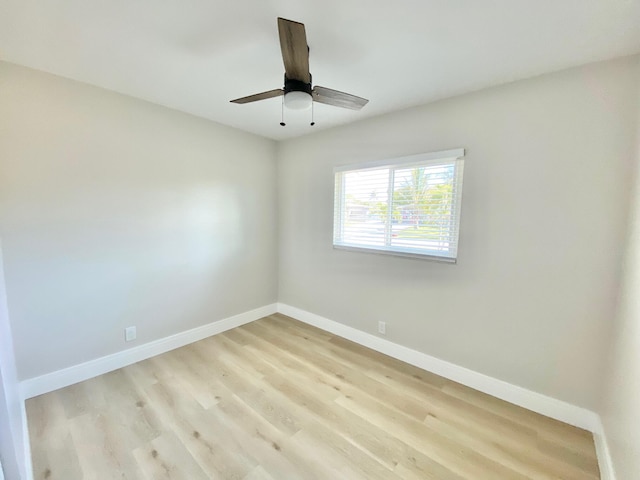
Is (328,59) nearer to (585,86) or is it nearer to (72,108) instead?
(585,86)

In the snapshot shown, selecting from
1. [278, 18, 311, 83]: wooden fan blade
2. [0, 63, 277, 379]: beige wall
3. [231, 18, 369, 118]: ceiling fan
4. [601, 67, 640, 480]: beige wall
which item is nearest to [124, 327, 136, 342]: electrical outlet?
[0, 63, 277, 379]: beige wall

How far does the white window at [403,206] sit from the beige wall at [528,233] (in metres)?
0.10

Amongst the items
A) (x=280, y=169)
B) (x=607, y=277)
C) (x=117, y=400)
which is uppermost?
(x=280, y=169)

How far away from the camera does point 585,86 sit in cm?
165

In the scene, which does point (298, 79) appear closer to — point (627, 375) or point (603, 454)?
point (627, 375)

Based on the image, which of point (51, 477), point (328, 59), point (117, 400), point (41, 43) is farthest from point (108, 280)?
point (328, 59)

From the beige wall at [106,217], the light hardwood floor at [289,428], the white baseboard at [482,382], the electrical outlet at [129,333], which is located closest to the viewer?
the light hardwood floor at [289,428]

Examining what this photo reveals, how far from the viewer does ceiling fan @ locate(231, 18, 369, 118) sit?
3.80 feet

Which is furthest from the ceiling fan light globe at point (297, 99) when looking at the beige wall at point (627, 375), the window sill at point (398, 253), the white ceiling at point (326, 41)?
the beige wall at point (627, 375)

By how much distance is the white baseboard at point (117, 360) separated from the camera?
198 centimetres

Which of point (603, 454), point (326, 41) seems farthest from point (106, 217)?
point (603, 454)

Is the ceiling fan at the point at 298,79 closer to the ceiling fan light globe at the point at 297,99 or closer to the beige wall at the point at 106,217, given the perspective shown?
the ceiling fan light globe at the point at 297,99

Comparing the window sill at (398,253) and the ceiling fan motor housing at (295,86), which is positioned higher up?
the ceiling fan motor housing at (295,86)

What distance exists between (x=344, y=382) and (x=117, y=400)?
176cm
